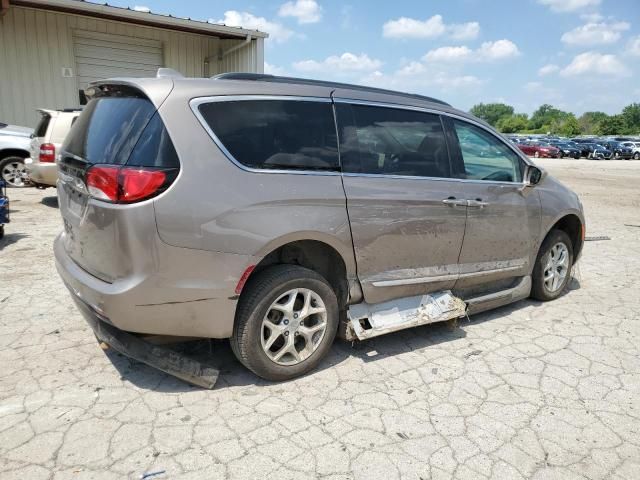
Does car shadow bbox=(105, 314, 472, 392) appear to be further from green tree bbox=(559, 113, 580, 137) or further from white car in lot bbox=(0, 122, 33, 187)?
green tree bbox=(559, 113, 580, 137)

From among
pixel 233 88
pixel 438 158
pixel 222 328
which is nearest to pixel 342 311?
pixel 222 328

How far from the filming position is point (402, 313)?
3594 mm

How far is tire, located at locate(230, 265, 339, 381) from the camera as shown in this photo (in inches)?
115

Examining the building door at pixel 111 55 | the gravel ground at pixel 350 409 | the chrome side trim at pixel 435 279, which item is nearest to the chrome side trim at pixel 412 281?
the chrome side trim at pixel 435 279

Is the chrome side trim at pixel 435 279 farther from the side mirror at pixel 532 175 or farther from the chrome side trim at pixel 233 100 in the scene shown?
the chrome side trim at pixel 233 100

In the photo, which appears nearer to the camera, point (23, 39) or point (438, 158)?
point (438, 158)

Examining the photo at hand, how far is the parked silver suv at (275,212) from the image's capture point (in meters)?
2.60

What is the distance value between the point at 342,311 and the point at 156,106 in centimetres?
181

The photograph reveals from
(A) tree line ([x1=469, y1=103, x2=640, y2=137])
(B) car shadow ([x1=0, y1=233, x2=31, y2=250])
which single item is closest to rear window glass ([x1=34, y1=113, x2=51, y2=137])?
(B) car shadow ([x1=0, y1=233, x2=31, y2=250])

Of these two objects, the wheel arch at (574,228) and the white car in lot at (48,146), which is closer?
the wheel arch at (574,228)

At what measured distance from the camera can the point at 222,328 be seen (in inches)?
111

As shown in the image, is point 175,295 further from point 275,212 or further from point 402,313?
point 402,313

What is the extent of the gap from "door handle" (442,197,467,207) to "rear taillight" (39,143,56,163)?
7235 mm

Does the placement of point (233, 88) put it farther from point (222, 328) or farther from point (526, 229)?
point (526, 229)
